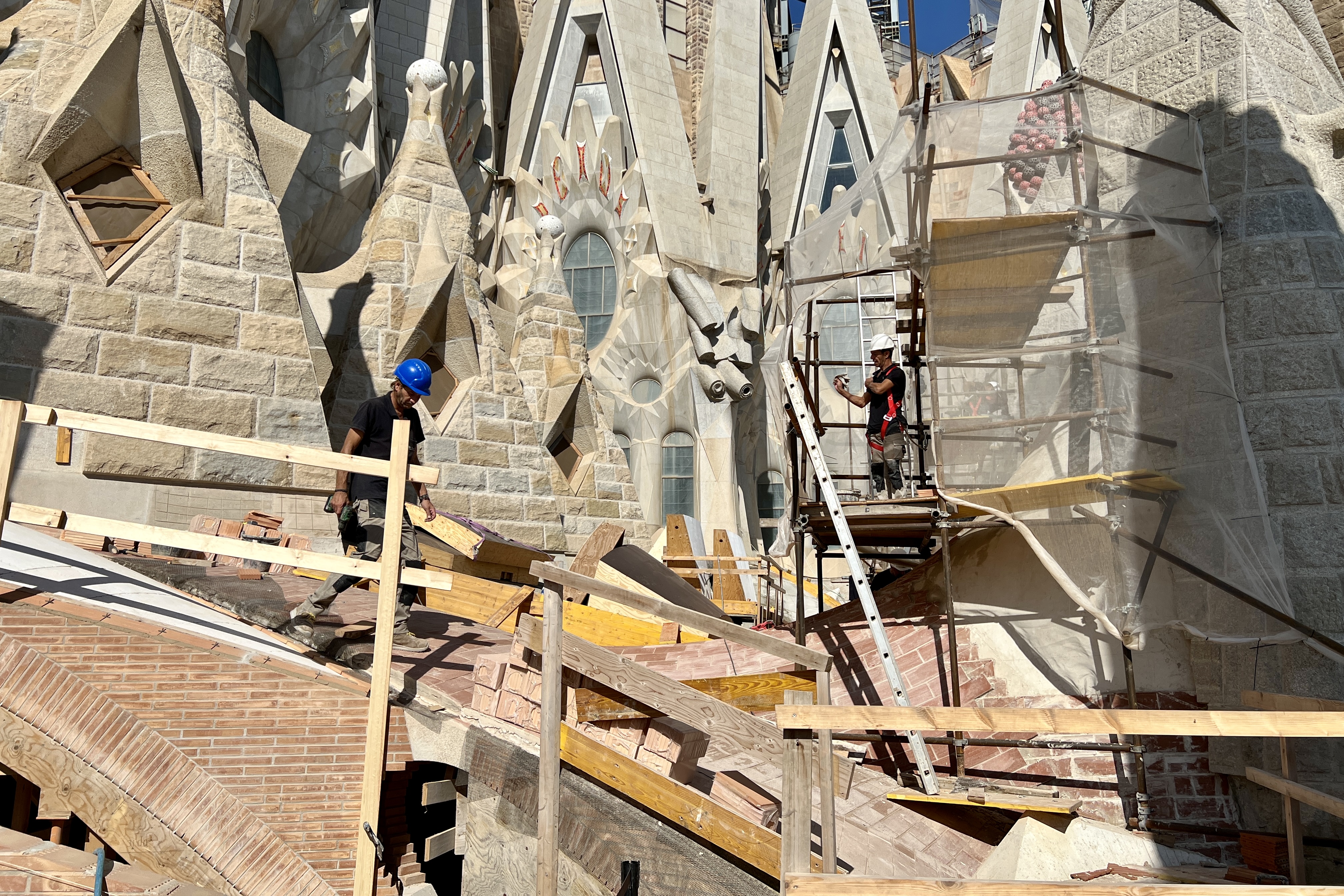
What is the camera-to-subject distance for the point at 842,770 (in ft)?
16.7

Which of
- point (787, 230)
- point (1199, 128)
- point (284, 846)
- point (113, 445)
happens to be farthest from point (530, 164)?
point (284, 846)

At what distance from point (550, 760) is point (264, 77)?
15295 millimetres

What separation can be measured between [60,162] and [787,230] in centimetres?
2245

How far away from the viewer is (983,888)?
245cm

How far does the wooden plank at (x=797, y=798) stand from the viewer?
2.81m

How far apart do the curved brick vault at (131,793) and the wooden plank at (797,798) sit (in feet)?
7.49

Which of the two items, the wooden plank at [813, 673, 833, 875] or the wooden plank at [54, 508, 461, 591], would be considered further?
the wooden plank at [54, 508, 461, 591]

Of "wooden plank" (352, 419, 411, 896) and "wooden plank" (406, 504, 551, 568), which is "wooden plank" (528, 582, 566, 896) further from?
"wooden plank" (406, 504, 551, 568)

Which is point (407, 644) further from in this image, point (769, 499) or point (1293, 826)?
point (769, 499)

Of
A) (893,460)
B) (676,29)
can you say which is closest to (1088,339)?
(893,460)

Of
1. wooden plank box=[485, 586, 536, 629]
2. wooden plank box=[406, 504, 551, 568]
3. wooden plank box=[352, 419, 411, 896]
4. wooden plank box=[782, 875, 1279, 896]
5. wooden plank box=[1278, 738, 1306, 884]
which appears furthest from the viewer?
wooden plank box=[406, 504, 551, 568]

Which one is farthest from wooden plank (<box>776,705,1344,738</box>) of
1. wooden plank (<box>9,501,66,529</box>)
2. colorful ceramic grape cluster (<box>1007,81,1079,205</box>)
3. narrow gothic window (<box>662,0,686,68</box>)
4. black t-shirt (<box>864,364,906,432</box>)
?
narrow gothic window (<box>662,0,686,68</box>)

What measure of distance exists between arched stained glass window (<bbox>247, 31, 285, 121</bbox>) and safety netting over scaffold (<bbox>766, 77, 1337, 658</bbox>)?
1186 centimetres

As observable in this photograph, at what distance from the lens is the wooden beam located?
4.31 metres
